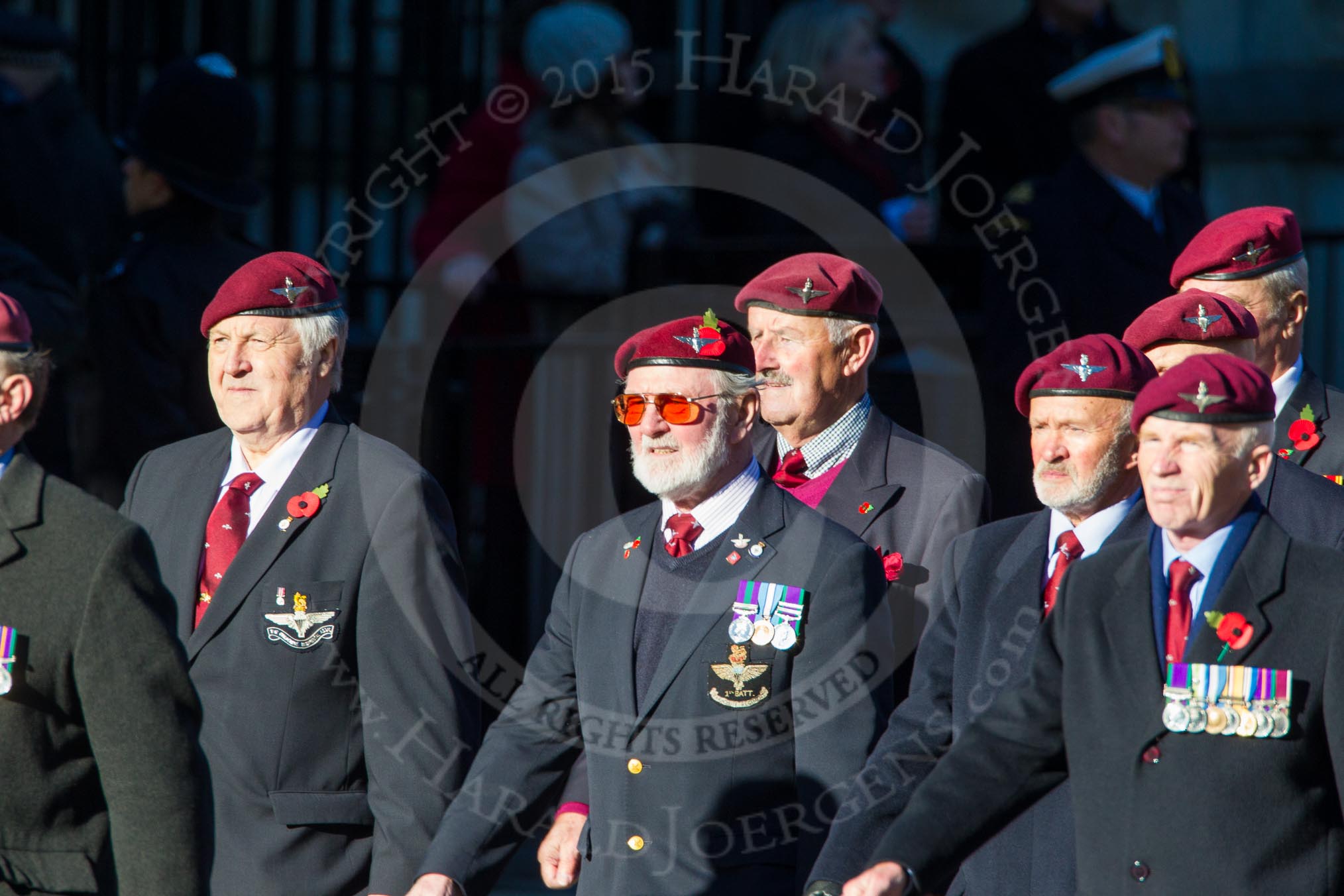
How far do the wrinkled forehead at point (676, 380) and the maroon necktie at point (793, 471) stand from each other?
69 centimetres

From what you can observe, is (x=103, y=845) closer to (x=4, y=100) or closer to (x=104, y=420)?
(x=104, y=420)

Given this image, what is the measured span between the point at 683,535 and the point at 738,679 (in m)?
0.39

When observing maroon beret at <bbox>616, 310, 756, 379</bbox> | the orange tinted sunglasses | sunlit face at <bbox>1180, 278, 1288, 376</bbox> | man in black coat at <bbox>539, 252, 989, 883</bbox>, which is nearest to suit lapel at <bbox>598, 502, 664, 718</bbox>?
the orange tinted sunglasses

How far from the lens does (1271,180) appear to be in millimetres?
10070

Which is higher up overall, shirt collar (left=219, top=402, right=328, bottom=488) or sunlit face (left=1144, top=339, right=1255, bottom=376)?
sunlit face (left=1144, top=339, right=1255, bottom=376)

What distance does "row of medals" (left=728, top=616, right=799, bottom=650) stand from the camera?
4.43 metres

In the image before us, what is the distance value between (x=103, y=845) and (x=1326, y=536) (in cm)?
250

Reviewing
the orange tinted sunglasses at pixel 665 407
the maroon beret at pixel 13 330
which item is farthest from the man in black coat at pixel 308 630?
the maroon beret at pixel 13 330

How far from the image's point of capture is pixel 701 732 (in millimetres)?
4422

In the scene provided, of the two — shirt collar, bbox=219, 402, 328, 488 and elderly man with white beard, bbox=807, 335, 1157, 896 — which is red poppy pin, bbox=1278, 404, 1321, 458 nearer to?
elderly man with white beard, bbox=807, 335, 1157, 896

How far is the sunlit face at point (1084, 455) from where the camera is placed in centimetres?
443

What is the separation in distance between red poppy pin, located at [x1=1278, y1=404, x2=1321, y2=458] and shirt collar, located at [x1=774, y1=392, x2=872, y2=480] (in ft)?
3.31

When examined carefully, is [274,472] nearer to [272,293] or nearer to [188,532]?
[188,532]

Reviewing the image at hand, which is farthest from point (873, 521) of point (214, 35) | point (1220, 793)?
point (214, 35)
